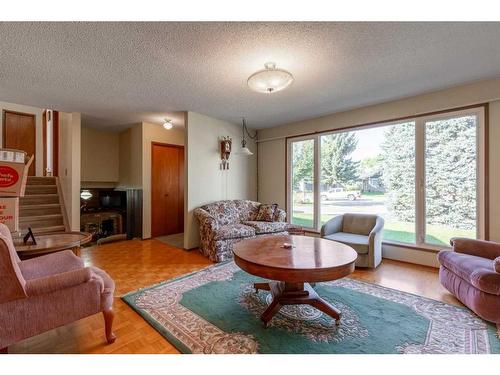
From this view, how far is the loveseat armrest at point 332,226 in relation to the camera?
360 centimetres

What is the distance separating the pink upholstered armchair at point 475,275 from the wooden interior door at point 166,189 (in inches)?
191

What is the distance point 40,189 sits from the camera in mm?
4391

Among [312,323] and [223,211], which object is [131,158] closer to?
[223,211]

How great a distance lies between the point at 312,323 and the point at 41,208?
488 centimetres

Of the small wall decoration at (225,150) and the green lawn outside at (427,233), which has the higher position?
the small wall decoration at (225,150)

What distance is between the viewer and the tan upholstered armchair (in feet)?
10.1

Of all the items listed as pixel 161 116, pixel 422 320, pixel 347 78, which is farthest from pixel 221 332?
pixel 161 116

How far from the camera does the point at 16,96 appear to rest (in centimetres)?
314

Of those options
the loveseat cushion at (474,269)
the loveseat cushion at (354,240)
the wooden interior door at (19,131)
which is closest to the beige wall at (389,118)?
the loveseat cushion at (354,240)

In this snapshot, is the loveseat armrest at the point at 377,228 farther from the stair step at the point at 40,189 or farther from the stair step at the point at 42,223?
the stair step at the point at 40,189

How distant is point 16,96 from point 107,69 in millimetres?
1864

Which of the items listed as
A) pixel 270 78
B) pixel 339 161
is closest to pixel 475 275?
pixel 270 78

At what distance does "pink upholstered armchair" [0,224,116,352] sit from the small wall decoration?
3142mm
